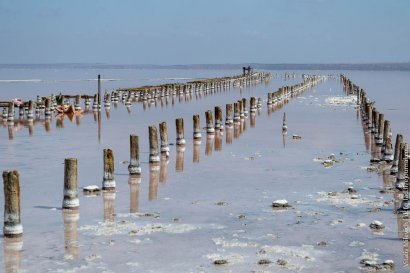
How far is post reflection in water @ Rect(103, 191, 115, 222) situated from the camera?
792 inches

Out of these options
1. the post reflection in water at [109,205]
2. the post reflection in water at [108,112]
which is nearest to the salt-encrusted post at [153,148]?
the post reflection in water at [109,205]

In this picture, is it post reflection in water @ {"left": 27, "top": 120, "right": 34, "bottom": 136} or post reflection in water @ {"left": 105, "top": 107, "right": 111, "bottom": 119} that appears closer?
post reflection in water @ {"left": 27, "top": 120, "right": 34, "bottom": 136}

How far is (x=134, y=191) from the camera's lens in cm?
2397

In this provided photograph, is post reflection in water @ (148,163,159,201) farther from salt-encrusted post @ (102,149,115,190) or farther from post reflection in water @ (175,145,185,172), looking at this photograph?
salt-encrusted post @ (102,149,115,190)

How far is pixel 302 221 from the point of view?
64.4 ft

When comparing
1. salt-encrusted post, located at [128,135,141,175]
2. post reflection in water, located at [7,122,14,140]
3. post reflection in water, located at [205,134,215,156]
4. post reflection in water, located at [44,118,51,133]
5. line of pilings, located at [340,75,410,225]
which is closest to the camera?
line of pilings, located at [340,75,410,225]

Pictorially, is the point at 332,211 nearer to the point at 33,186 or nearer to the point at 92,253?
A: the point at 92,253

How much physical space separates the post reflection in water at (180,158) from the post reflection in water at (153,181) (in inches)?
37.7

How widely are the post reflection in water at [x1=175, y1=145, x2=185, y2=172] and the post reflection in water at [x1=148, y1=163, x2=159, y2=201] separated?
0.96m

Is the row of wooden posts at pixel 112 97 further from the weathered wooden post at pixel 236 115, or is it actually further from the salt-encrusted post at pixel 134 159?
the salt-encrusted post at pixel 134 159

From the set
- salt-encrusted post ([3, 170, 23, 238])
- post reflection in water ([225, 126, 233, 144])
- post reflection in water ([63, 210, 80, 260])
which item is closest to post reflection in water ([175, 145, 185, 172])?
post reflection in water ([225, 126, 233, 144])

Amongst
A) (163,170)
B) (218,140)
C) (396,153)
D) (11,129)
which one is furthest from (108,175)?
(11,129)

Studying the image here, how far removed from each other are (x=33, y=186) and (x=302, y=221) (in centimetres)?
1062

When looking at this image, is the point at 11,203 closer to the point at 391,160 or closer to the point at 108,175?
the point at 108,175
